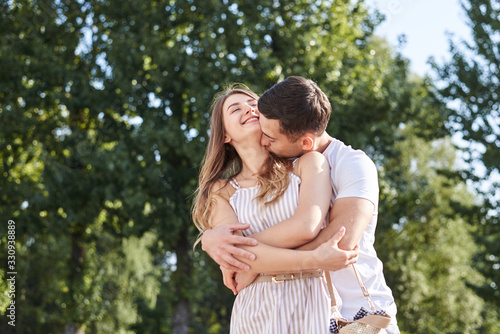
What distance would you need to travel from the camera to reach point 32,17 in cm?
1538

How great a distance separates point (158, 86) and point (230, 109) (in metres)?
11.1

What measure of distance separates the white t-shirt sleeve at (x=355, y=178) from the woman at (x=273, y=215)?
0.22ft

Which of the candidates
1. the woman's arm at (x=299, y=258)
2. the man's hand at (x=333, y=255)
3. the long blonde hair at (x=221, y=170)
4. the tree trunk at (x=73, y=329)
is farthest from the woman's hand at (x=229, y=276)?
the tree trunk at (x=73, y=329)

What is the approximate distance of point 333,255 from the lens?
106 inches

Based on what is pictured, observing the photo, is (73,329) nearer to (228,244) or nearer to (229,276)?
(229,276)

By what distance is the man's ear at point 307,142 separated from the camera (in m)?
3.04

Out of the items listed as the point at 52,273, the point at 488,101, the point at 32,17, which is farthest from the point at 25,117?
the point at 488,101

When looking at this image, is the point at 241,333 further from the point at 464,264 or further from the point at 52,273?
the point at 464,264

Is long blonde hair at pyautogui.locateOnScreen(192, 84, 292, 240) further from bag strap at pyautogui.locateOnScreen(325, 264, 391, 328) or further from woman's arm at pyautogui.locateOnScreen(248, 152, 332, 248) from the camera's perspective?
bag strap at pyautogui.locateOnScreen(325, 264, 391, 328)

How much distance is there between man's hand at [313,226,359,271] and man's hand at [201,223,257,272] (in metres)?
0.36

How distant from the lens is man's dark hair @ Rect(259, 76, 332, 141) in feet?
9.49

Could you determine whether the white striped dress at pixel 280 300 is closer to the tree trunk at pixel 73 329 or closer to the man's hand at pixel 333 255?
the man's hand at pixel 333 255

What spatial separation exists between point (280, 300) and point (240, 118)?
110 cm

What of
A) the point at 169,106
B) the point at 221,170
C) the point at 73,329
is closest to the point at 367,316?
the point at 221,170
